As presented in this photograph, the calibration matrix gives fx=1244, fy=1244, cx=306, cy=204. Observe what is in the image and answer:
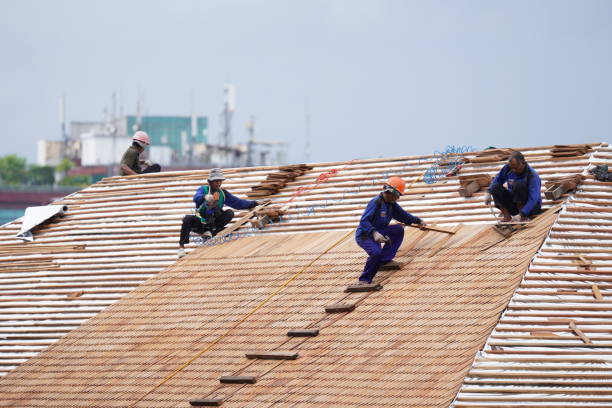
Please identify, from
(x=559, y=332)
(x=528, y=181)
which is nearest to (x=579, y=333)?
(x=559, y=332)

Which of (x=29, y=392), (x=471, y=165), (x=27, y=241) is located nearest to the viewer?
(x=29, y=392)

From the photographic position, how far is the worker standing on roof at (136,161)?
2438 cm

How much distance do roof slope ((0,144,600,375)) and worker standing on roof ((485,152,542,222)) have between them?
1.45 ft

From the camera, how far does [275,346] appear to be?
16125 millimetres

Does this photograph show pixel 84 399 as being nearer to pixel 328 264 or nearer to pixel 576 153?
pixel 328 264

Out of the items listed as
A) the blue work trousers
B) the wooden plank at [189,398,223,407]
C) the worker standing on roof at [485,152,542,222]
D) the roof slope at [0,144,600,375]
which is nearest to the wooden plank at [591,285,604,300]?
the worker standing on roof at [485,152,542,222]

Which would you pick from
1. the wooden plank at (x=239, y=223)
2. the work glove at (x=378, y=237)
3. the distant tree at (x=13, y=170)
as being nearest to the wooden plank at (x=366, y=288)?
the work glove at (x=378, y=237)

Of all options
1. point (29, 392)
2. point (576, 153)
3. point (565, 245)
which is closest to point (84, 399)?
point (29, 392)

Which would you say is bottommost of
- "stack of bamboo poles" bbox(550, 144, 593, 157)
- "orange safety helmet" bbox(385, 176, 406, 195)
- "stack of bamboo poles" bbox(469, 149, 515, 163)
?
"orange safety helmet" bbox(385, 176, 406, 195)

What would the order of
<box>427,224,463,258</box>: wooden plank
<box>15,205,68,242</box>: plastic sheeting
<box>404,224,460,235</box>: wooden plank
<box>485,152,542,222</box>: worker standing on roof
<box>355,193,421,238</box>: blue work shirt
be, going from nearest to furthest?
<box>355,193,421,238</box>: blue work shirt → <box>485,152,542,222</box>: worker standing on roof → <box>427,224,463,258</box>: wooden plank → <box>404,224,460,235</box>: wooden plank → <box>15,205,68,242</box>: plastic sheeting

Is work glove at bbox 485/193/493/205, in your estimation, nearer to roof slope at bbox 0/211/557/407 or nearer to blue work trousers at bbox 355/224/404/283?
roof slope at bbox 0/211/557/407

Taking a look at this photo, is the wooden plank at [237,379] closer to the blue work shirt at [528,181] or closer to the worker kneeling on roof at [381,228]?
the worker kneeling on roof at [381,228]

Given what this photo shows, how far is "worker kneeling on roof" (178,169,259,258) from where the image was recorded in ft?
66.4

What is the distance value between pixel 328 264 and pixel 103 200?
7369 millimetres
